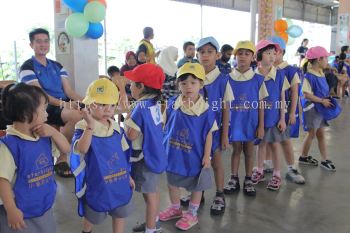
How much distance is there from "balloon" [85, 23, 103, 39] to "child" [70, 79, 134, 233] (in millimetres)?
2202

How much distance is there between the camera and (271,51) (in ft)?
9.20

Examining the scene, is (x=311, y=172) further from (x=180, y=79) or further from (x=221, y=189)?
(x=180, y=79)

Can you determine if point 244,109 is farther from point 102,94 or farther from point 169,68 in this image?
point 169,68

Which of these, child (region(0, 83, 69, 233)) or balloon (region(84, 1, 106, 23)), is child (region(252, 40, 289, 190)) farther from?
child (region(0, 83, 69, 233))

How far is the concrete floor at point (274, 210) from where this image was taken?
2223mm

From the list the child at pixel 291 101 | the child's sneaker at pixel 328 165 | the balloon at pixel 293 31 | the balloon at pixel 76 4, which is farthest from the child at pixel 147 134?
the balloon at pixel 293 31

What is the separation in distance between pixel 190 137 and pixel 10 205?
110cm

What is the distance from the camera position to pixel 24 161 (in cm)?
138

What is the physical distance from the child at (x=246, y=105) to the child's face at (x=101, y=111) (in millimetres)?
1229

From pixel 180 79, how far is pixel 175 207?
0.85 metres

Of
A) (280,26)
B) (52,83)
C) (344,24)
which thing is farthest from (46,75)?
(344,24)

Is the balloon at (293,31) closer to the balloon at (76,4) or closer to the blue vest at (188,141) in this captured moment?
the balloon at (76,4)

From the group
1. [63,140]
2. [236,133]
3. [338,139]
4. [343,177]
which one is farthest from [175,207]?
[338,139]

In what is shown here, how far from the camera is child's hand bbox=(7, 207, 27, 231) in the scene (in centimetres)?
134
